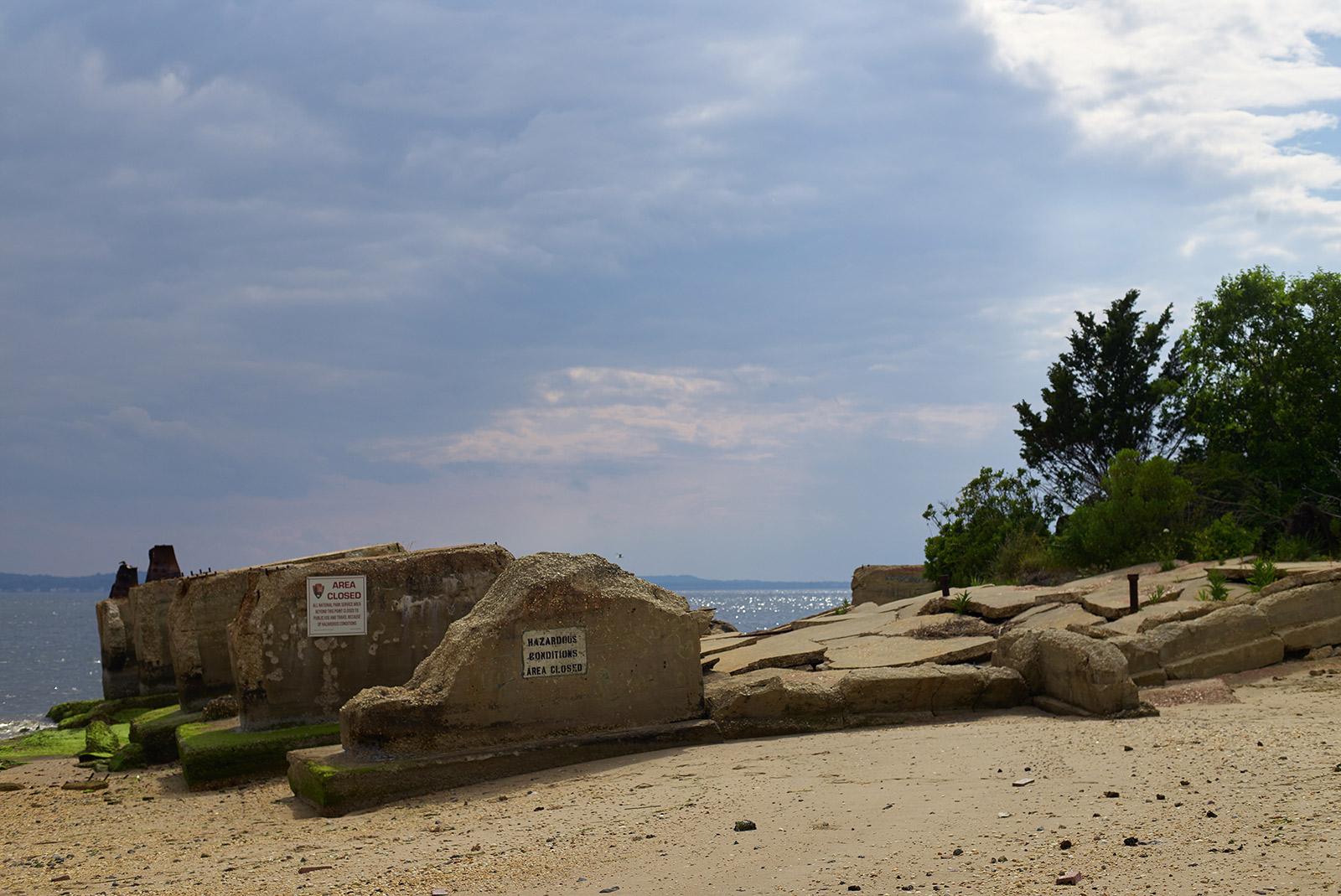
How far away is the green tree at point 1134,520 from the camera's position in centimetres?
1669

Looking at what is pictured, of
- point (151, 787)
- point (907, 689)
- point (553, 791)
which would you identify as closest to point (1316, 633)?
point (907, 689)

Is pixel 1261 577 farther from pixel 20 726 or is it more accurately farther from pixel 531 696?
pixel 20 726

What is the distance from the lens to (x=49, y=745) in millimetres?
14859

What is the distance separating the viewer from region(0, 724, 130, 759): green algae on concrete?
14016 millimetres

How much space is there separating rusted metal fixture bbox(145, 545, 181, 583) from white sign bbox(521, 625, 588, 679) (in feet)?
48.4

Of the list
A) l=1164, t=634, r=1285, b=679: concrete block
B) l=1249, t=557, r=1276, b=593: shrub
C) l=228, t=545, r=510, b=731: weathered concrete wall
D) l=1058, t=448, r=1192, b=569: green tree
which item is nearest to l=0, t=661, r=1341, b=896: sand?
l=1164, t=634, r=1285, b=679: concrete block

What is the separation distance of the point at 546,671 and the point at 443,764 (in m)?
1.05

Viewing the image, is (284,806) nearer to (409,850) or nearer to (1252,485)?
(409,850)

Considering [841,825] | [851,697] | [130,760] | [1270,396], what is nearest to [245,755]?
[130,760]

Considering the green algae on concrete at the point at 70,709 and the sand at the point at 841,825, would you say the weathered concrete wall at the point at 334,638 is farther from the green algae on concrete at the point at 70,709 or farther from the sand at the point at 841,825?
the green algae on concrete at the point at 70,709

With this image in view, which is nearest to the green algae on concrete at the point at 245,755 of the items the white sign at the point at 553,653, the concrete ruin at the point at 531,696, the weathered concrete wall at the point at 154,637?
the concrete ruin at the point at 531,696

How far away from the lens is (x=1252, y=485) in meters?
22.6

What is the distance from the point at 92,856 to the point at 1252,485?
78.2ft

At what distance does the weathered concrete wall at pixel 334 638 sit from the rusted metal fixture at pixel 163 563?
38.5 ft
